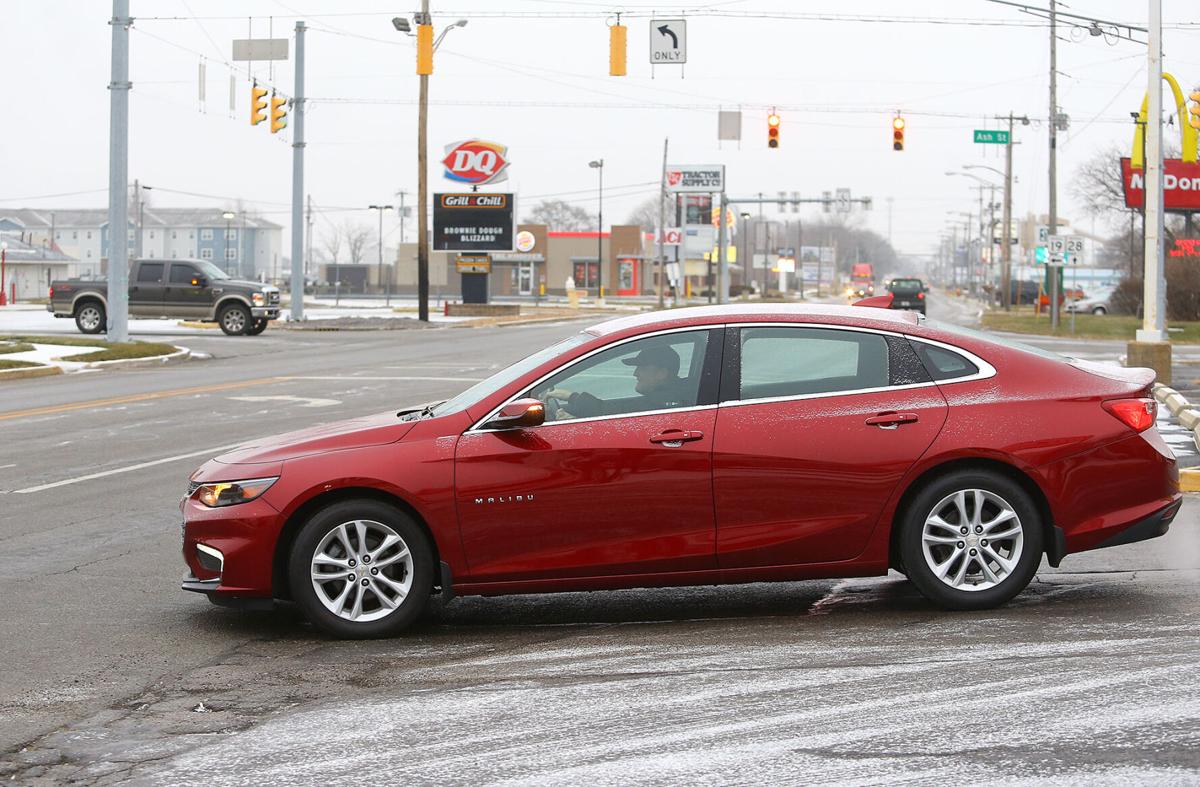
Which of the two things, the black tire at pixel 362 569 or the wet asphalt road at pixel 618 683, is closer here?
the wet asphalt road at pixel 618 683

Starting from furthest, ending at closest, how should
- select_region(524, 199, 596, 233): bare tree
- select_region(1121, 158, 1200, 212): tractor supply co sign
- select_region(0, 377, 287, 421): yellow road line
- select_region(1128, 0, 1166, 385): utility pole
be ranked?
select_region(524, 199, 596, 233): bare tree, select_region(1121, 158, 1200, 212): tractor supply co sign, select_region(1128, 0, 1166, 385): utility pole, select_region(0, 377, 287, 421): yellow road line

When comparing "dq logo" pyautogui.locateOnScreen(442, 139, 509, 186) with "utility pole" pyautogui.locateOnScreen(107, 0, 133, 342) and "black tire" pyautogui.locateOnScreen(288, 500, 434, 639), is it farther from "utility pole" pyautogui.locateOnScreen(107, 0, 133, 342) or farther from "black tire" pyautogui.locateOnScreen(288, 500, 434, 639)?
"black tire" pyautogui.locateOnScreen(288, 500, 434, 639)

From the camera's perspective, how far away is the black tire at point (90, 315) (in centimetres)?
3700

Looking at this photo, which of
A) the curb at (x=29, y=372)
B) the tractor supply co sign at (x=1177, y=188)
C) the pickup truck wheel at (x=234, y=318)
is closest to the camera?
the curb at (x=29, y=372)

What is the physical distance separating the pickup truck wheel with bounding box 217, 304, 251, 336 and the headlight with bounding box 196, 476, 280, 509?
3232cm

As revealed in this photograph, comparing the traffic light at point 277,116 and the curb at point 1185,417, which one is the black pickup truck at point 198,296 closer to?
the traffic light at point 277,116

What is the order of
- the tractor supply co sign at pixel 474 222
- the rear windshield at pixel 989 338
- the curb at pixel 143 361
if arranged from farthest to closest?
the tractor supply co sign at pixel 474 222 < the curb at pixel 143 361 < the rear windshield at pixel 989 338

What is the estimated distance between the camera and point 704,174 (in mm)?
97188

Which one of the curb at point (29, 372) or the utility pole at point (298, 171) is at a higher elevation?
the utility pole at point (298, 171)

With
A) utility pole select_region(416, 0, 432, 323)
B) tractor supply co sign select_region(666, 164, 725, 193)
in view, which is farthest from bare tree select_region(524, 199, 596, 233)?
utility pole select_region(416, 0, 432, 323)

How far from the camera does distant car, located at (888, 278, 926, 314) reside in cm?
6216

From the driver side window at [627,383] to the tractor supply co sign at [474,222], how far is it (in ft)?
162

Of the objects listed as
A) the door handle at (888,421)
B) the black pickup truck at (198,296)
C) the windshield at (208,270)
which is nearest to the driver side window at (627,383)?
the door handle at (888,421)

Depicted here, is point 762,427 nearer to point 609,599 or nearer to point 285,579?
point 609,599
